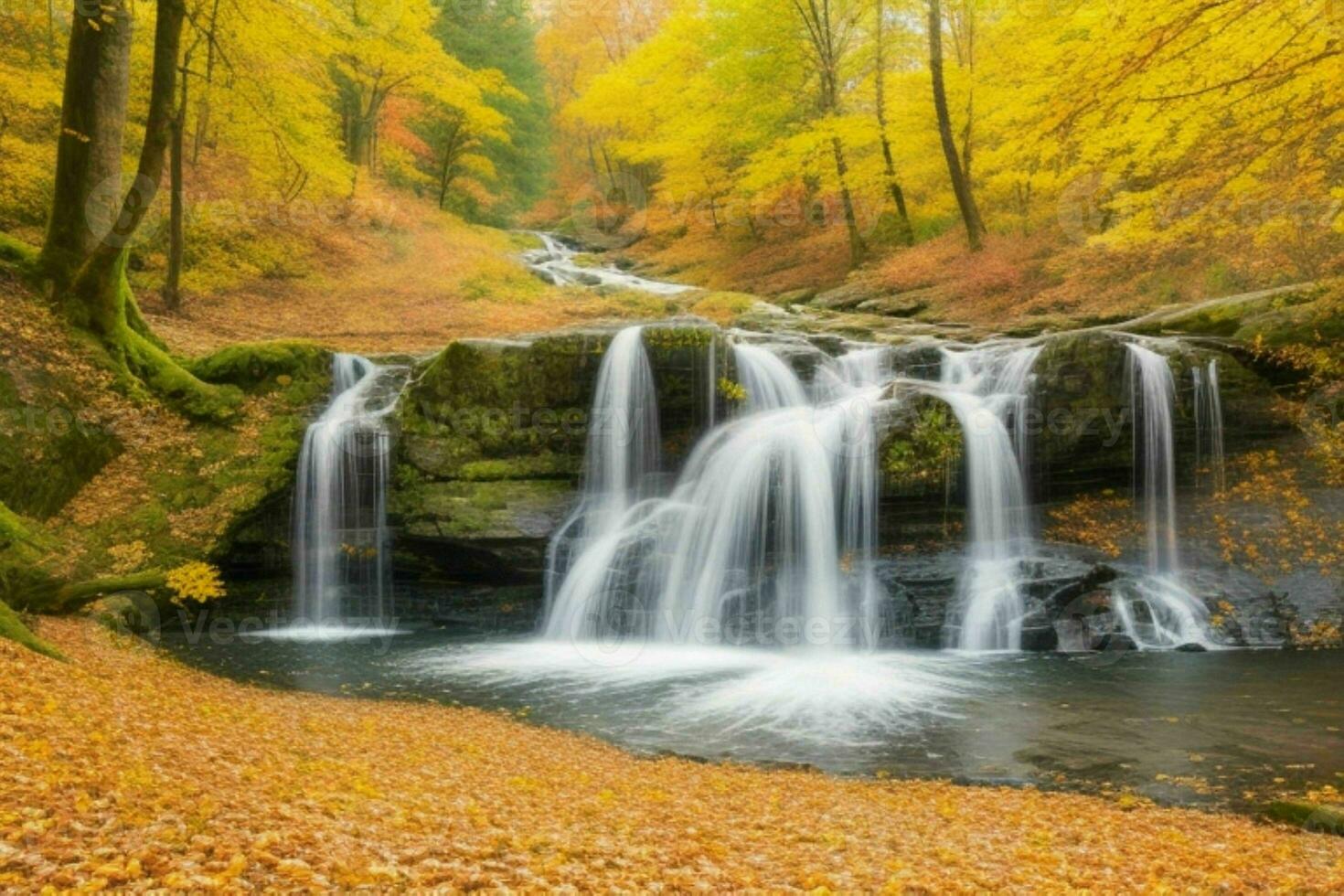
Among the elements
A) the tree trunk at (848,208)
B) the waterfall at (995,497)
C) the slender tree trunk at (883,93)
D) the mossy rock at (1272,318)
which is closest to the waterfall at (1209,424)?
the mossy rock at (1272,318)

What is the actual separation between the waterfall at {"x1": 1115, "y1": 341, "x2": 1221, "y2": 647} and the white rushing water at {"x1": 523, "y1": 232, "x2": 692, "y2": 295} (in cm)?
1488

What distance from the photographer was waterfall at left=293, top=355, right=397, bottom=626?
40.4 feet

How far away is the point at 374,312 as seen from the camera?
21.2 metres

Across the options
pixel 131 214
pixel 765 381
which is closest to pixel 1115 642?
pixel 765 381

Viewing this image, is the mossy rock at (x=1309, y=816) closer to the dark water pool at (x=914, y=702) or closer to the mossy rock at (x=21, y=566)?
the dark water pool at (x=914, y=702)

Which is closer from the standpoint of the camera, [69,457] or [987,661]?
[987,661]

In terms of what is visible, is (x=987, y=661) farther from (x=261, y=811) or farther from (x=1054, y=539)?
(x=261, y=811)

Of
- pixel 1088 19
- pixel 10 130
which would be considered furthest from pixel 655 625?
pixel 10 130

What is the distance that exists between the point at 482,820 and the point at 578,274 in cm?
2644

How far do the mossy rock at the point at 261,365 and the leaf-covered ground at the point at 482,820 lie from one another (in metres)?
7.59

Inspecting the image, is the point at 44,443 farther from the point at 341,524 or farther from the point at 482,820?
the point at 482,820

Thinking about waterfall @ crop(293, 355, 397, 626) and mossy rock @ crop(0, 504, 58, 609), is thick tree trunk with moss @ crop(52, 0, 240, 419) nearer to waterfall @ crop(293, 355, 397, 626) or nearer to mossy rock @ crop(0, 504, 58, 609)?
waterfall @ crop(293, 355, 397, 626)

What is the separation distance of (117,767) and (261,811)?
0.73 meters

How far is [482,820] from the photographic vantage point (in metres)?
3.96
